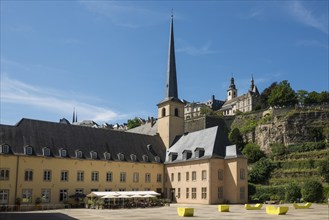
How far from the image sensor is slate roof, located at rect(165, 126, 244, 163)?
164 feet

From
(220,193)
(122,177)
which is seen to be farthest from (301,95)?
(122,177)

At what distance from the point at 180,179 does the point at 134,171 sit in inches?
250

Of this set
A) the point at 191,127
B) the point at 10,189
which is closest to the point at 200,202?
the point at 10,189

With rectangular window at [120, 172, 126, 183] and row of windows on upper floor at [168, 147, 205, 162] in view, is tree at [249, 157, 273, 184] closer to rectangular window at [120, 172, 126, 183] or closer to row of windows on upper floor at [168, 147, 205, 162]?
row of windows on upper floor at [168, 147, 205, 162]

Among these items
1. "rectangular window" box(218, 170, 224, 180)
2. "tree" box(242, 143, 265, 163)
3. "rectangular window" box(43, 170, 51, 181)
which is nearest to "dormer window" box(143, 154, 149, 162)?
"rectangular window" box(218, 170, 224, 180)

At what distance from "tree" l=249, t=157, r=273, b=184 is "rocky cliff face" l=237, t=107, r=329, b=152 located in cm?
1440

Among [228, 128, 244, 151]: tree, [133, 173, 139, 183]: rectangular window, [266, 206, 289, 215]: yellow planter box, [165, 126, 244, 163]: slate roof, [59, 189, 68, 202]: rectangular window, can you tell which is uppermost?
[228, 128, 244, 151]: tree

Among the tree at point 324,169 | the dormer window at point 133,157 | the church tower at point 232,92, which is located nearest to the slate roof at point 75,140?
the dormer window at point 133,157

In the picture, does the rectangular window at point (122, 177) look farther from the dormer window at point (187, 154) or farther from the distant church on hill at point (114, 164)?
the dormer window at point (187, 154)

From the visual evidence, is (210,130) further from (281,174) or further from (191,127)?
(191,127)

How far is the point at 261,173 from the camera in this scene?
222 feet

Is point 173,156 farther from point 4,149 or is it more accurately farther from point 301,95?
point 301,95

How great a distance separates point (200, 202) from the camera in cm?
4941

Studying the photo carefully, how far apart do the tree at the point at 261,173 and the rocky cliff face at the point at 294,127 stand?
14.4 metres
